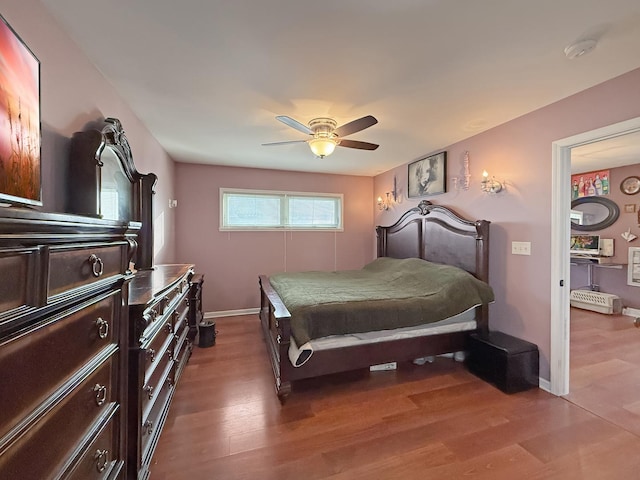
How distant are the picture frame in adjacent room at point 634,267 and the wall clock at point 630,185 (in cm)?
93

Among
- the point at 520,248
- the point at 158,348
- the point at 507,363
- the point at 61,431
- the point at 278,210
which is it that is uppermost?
the point at 278,210

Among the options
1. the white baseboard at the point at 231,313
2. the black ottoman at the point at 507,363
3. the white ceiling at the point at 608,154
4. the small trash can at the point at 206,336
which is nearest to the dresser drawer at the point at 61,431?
the small trash can at the point at 206,336

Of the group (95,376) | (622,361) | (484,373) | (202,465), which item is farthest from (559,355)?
(95,376)

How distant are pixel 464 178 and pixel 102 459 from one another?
12.6 feet

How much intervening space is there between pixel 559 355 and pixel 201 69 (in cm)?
362

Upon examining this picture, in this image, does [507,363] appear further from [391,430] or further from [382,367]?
[391,430]

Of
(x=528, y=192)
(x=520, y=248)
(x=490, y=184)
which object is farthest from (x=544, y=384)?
(x=490, y=184)

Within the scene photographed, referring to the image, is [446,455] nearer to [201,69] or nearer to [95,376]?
[95,376]

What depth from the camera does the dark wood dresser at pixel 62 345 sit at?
66 cm

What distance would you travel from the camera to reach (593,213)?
524cm

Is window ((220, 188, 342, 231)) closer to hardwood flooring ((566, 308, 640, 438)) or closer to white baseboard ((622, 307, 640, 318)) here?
hardwood flooring ((566, 308, 640, 438))

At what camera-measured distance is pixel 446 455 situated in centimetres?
176

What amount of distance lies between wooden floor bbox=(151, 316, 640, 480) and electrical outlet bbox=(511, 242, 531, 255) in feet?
4.01

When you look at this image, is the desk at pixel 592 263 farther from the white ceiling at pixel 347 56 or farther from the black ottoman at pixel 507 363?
the white ceiling at pixel 347 56
